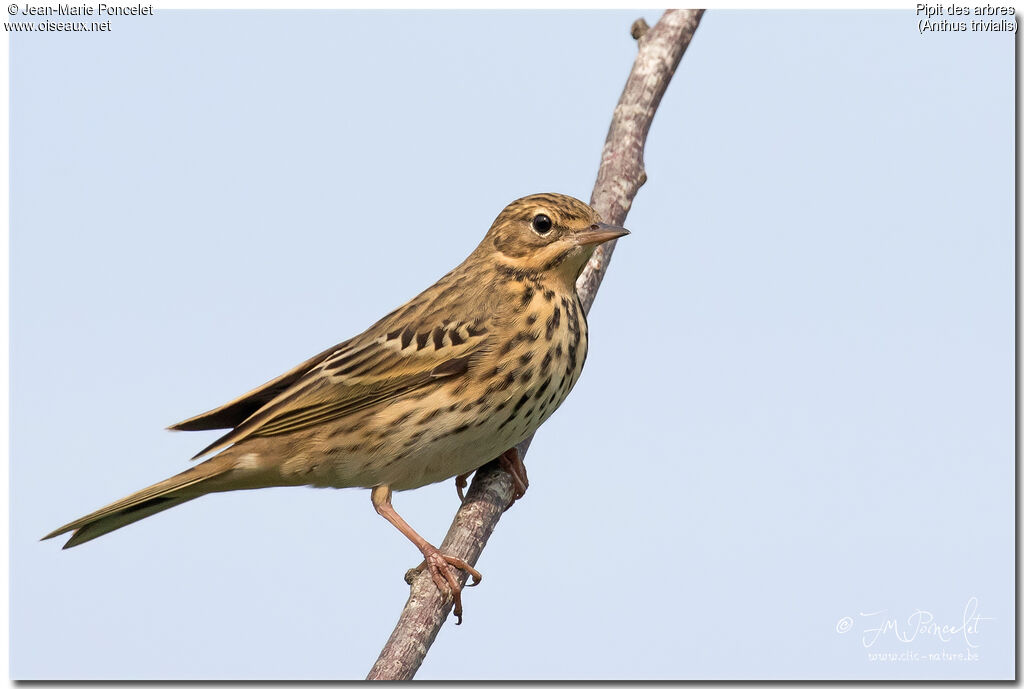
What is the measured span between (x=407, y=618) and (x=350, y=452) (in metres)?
1.28

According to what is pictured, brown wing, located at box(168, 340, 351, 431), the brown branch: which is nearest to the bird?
brown wing, located at box(168, 340, 351, 431)

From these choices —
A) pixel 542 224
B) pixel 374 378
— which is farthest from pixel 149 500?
pixel 542 224

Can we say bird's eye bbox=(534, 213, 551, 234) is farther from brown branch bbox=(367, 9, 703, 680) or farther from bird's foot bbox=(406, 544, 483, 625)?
bird's foot bbox=(406, 544, 483, 625)

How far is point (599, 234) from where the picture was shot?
828cm

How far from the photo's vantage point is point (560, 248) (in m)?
8.45

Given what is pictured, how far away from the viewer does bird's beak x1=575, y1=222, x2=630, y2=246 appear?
8.19 m

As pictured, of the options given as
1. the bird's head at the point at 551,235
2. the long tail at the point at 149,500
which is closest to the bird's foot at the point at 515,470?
the bird's head at the point at 551,235

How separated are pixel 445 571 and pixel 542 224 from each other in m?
2.56

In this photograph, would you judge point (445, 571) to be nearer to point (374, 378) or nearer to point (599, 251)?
point (374, 378)

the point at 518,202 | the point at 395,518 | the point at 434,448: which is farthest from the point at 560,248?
the point at 395,518

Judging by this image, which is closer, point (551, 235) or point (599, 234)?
point (599, 234)

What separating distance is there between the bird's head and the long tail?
2.54 metres

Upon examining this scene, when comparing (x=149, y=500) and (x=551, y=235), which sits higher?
(x=551, y=235)

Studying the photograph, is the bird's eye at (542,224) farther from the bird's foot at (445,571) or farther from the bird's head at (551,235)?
the bird's foot at (445,571)
